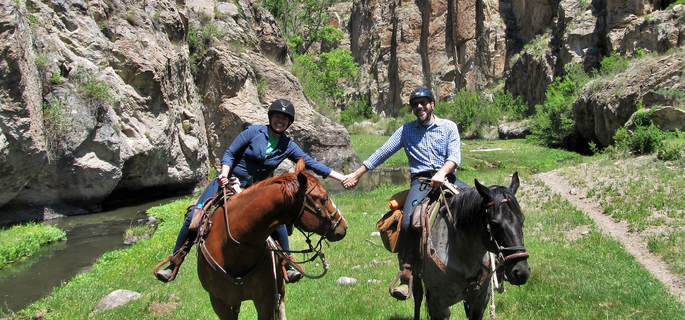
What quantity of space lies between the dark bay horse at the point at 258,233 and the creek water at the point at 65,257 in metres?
5.67

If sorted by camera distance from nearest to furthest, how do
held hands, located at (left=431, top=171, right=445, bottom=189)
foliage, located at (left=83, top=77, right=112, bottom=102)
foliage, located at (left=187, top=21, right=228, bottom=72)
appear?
held hands, located at (left=431, top=171, right=445, bottom=189)
foliage, located at (left=83, top=77, right=112, bottom=102)
foliage, located at (left=187, top=21, right=228, bottom=72)

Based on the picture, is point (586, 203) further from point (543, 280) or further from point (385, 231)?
point (385, 231)

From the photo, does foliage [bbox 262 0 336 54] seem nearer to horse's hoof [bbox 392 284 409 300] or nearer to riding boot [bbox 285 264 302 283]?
riding boot [bbox 285 264 302 283]

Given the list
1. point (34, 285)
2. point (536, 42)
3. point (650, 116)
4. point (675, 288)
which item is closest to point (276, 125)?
point (675, 288)

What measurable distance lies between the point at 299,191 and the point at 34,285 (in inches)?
323

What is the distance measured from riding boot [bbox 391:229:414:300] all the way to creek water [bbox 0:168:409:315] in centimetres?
691

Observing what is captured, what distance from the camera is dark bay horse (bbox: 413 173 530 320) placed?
12.6 ft

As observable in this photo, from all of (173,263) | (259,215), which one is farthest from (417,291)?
(173,263)

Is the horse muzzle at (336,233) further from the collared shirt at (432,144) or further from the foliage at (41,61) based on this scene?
the foliage at (41,61)

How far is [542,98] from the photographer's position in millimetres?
49500

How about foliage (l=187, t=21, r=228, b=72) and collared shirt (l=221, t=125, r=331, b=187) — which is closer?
collared shirt (l=221, t=125, r=331, b=187)

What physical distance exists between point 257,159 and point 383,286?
→ 3.48 metres

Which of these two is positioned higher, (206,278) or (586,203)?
(206,278)

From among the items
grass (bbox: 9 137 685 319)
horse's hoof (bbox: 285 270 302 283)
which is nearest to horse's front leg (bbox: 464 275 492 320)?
grass (bbox: 9 137 685 319)
